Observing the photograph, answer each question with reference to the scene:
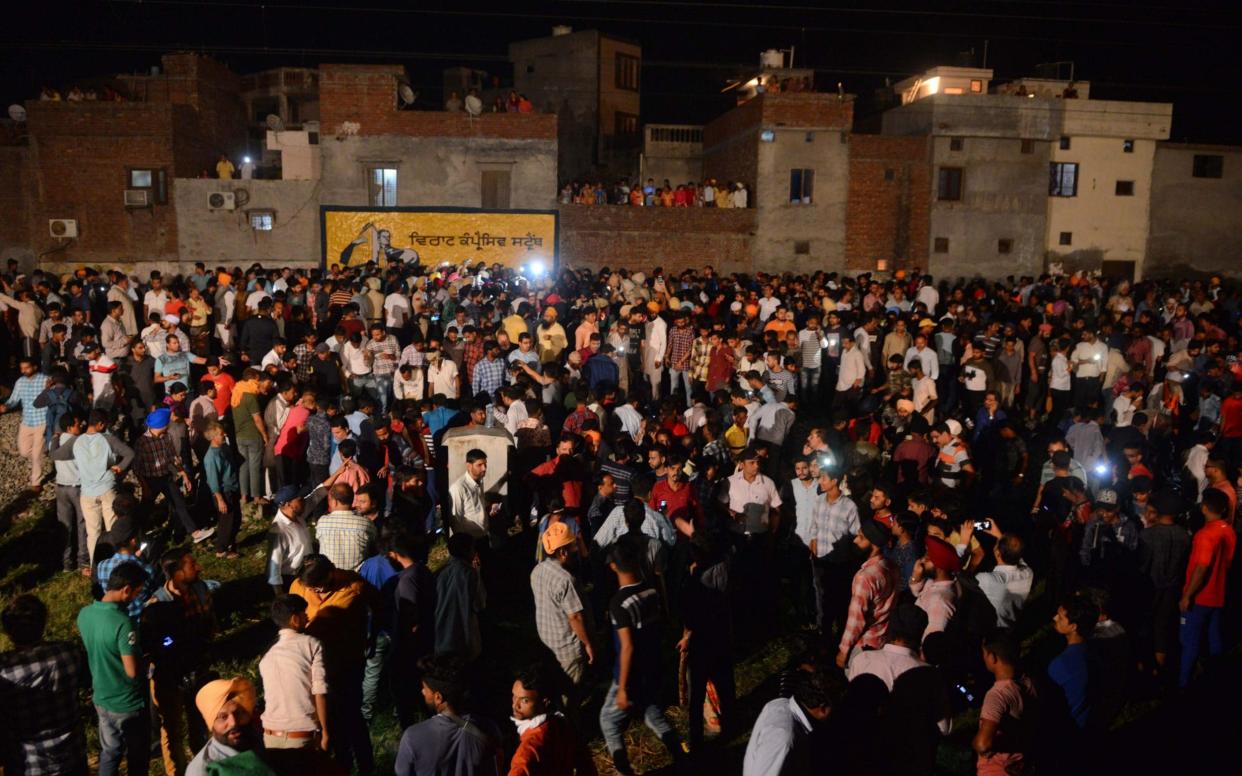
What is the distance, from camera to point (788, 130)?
25547 mm

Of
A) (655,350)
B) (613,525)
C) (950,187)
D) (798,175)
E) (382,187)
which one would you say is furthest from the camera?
(950,187)

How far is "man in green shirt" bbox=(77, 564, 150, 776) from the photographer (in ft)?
17.5

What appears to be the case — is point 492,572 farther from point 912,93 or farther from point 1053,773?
point 912,93

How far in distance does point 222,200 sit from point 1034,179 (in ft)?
76.4

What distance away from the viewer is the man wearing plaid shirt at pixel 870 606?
6.26 metres

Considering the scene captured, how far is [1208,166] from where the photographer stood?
28.7 meters

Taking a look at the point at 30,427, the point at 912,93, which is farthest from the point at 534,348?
the point at 912,93

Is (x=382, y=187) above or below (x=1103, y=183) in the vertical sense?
below

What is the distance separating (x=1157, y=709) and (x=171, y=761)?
7.18m

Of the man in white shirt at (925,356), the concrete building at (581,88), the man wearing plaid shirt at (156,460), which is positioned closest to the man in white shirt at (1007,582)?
the man in white shirt at (925,356)

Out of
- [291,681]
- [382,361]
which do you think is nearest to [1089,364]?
[382,361]

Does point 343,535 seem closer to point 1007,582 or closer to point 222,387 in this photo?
point 222,387

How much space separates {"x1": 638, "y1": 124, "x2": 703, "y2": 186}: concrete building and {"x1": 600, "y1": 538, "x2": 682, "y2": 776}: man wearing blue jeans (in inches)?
1089

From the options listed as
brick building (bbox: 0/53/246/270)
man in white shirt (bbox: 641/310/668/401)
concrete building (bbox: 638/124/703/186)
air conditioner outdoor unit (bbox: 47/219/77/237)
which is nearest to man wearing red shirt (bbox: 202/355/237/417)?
man in white shirt (bbox: 641/310/668/401)
